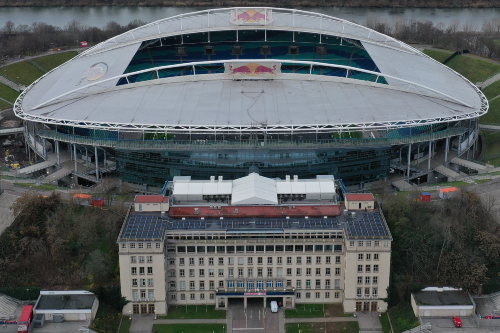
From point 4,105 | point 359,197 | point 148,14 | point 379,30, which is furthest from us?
point 148,14

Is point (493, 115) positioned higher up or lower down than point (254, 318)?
higher up

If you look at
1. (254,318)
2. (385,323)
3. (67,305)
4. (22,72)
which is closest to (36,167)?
(67,305)

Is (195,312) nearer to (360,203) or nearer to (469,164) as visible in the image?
(360,203)

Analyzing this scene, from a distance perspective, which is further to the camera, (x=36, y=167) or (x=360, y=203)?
(x=36, y=167)

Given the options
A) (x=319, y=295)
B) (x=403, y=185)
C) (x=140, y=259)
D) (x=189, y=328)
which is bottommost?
(x=189, y=328)

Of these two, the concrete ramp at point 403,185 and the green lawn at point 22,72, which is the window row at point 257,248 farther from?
the green lawn at point 22,72

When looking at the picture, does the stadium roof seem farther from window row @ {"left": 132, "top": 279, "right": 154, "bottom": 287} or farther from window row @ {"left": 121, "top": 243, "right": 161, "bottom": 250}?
window row @ {"left": 132, "top": 279, "right": 154, "bottom": 287}

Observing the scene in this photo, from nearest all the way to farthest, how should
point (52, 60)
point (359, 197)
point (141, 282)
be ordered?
point (141, 282), point (359, 197), point (52, 60)
